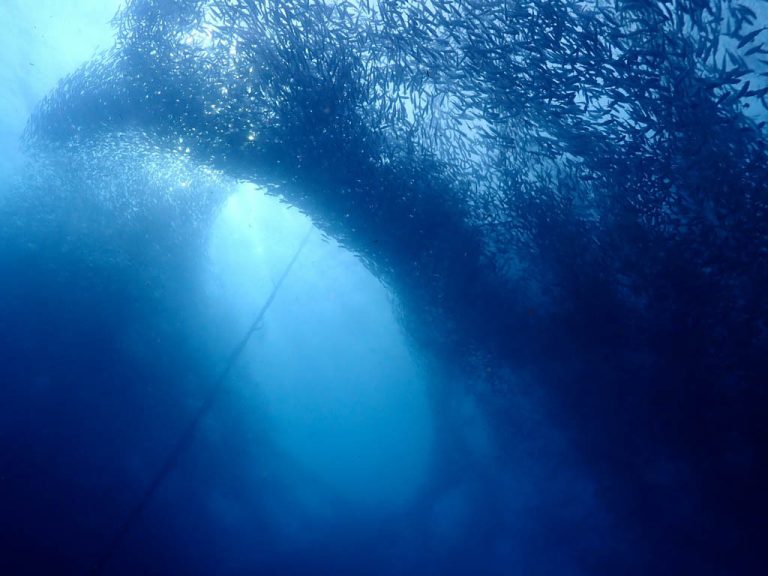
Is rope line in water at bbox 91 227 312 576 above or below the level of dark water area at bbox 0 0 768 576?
below

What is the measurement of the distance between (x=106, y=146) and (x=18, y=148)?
861 centimetres

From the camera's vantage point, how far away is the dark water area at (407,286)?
219 inches

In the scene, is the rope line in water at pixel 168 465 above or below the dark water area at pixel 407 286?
below

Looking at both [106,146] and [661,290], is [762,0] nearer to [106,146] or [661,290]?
[661,290]

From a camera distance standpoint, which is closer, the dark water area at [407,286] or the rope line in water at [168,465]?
the dark water area at [407,286]

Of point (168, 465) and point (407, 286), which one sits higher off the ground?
point (407, 286)

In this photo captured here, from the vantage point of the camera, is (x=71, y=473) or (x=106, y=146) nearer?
(x=71, y=473)

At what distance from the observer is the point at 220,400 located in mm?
15883

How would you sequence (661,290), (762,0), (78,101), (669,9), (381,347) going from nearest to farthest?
(762,0) < (669,9) < (661,290) < (78,101) < (381,347)

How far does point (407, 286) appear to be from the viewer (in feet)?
34.3

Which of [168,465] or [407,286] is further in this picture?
[168,465]

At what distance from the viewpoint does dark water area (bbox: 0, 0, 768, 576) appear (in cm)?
557

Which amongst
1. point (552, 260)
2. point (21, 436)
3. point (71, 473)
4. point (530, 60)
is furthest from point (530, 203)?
point (21, 436)

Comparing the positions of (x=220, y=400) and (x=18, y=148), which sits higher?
(x=18, y=148)
